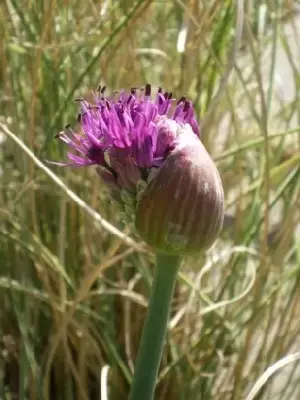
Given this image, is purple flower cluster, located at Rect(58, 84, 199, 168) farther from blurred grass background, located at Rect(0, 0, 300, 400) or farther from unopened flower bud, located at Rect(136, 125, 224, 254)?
blurred grass background, located at Rect(0, 0, 300, 400)

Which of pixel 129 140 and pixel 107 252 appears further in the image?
pixel 107 252

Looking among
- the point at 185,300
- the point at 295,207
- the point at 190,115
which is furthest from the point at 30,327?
the point at 190,115

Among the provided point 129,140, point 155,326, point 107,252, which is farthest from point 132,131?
point 107,252

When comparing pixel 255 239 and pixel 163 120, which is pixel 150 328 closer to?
pixel 163 120

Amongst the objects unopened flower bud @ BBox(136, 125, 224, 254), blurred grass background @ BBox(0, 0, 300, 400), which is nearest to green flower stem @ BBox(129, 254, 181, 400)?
unopened flower bud @ BBox(136, 125, 224, 254)

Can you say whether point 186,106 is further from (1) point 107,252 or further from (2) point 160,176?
(1) point 107,252
